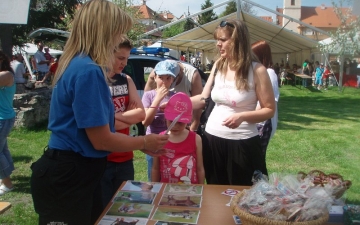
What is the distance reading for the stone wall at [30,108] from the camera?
24.3 ft

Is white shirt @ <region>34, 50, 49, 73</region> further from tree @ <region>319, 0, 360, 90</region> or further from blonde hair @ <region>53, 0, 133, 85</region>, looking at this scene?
blonde hair @ <region>53, 0, 133, 85</region>

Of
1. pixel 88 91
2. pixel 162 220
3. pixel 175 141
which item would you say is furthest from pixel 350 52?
pixel 88 91

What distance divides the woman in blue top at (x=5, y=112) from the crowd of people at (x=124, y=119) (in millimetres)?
11

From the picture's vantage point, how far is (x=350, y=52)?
2.52 metres

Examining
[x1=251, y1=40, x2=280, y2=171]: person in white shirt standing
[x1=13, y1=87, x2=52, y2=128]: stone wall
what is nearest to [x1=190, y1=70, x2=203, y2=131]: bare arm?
[x1=251, y1=40, x2=280, y2=171]: person in white shirt standing

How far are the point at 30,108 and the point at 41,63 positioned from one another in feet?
27.2

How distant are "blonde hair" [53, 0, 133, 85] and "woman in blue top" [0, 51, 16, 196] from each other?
2.84 m

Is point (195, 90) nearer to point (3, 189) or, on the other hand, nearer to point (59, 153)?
point (59, 153)

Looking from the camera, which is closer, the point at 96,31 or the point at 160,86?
the point at 96,31

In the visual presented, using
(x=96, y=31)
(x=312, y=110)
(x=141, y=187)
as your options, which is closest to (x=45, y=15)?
(x=312, y=110)

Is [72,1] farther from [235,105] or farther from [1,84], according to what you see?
[235,105]

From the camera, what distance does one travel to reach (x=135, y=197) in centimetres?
203

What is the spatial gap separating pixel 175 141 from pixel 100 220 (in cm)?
95

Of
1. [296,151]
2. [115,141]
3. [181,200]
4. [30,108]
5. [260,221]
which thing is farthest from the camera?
[30,108]
